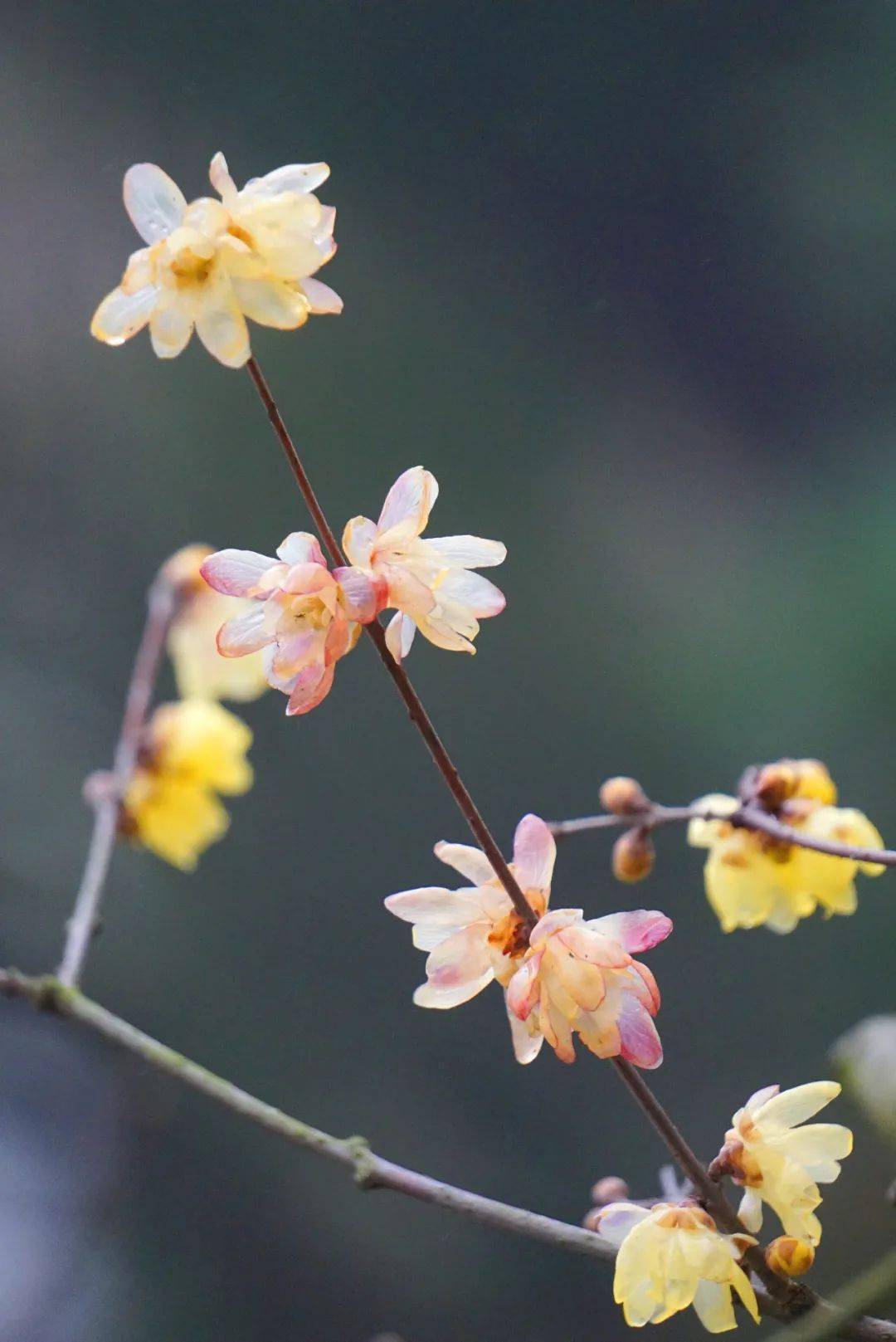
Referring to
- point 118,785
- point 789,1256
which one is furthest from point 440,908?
point 118,785

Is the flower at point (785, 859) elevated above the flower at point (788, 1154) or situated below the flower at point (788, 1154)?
above

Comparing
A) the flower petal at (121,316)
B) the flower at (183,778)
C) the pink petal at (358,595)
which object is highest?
the flower petal at (121,316)

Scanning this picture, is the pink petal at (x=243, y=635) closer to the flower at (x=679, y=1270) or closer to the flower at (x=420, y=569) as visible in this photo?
the flower at (x=420, y=569)

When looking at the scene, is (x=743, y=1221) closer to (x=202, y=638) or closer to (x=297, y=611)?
(x=297, y=611)

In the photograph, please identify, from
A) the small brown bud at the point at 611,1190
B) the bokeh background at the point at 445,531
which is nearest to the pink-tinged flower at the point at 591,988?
the small brown bud at the point at 611,1190

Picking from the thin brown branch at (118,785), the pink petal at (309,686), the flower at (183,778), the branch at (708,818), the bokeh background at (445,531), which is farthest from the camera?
the bokeh background at (445,531)
